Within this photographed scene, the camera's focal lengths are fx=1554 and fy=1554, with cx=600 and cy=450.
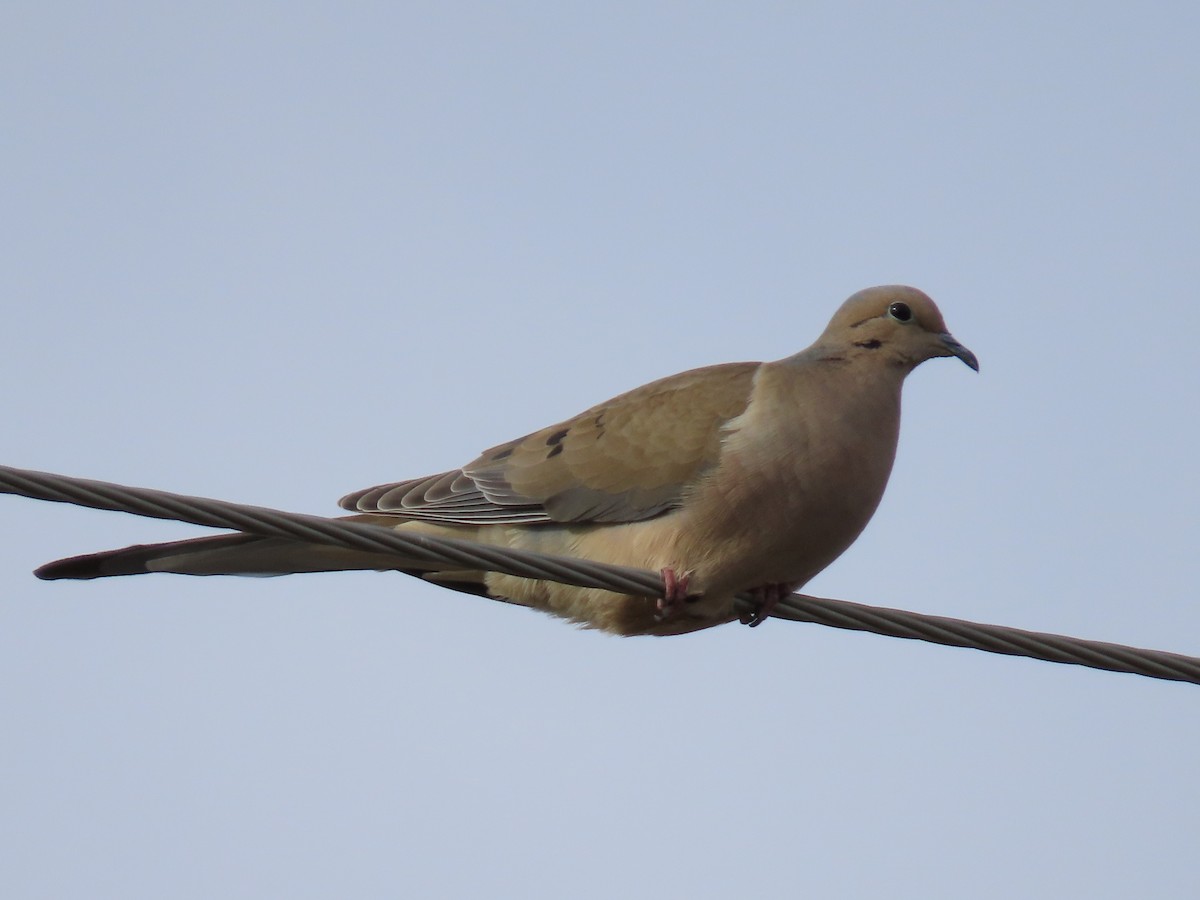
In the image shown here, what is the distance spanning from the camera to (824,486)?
14.1ft

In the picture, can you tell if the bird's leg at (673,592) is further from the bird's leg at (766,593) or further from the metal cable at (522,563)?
the metal cable at (522,563)

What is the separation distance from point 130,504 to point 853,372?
8.18ft

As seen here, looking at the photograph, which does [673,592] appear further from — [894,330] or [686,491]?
[894,330]

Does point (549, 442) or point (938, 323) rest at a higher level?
point (938, 323)

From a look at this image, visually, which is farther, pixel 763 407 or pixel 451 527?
pixel 451 527

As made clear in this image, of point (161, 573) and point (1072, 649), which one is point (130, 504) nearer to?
point (161, 573)

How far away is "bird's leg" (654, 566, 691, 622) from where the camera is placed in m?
4.22

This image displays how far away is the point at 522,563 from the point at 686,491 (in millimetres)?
1302

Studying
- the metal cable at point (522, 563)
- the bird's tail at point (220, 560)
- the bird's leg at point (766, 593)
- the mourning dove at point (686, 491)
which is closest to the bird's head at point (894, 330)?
the mourning dove at point (686, 491)

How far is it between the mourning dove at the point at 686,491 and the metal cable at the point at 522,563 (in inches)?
26.2

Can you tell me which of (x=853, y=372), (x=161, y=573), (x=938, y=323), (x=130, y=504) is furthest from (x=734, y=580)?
(x=130, y=504)

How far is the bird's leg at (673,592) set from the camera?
13.8ft

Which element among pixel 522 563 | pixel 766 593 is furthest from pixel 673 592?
pixel 522 563

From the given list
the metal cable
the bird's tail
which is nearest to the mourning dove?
the bird's tail
